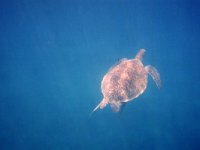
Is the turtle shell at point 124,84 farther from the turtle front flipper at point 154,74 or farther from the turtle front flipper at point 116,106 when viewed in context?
the turtle front flipper at point 154,74

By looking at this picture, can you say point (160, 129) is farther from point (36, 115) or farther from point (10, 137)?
point (10, 137)

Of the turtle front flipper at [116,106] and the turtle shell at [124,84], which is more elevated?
the turtle shell at [124,84]

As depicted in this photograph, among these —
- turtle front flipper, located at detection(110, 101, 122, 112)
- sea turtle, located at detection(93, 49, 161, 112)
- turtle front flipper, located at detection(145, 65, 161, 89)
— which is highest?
turtle front flipper, located at detection(145, 65, 161, 89)

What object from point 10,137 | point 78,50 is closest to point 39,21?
point 78,50

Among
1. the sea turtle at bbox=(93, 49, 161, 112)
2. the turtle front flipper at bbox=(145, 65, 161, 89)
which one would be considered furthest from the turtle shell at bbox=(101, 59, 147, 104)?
the turtle front flipper at bbox=(145, 65, 161, 89)

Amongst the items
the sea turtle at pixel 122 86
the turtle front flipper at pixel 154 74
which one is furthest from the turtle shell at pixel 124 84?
the turtle front flipper at pixel 154 74

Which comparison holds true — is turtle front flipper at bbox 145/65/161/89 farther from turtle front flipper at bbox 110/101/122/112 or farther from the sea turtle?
turtle front flipper at bbox 110/101/122/112

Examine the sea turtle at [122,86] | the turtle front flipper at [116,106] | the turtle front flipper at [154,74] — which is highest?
the turtle front flipper at [154,74]

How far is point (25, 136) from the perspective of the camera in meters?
11.9

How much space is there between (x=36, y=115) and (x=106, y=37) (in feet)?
24.8

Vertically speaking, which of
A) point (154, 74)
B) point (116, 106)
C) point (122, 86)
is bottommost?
Result: point (116, 106)

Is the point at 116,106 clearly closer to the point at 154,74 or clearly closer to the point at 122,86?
the point at 122,86

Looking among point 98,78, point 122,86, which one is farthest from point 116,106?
point 98,78

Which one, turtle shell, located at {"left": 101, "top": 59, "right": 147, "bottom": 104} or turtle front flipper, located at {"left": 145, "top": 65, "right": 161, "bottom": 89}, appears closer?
turtle shell, located at {"left": 101, "top": 59, "right": 147, "bottom": 104}
